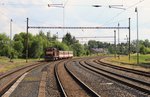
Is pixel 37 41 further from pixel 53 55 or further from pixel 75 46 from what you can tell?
pixel 75 46

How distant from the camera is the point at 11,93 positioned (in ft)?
61.7

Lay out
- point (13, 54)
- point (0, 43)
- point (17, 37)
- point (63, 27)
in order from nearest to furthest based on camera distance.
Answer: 1. point (63, 27)
2. point (13, 54)
3. point (0, 43)
4. point (17, 37)

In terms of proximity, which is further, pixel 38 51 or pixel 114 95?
pixel 38 51

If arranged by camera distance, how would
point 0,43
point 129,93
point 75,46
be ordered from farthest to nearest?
point 75,46 < point 0,43 < point 129,93

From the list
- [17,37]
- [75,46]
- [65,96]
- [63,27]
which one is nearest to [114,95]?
[65,96]

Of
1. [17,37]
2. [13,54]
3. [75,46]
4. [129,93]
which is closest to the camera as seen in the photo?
[129,93]

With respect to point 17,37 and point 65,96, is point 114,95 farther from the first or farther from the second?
point 17,37

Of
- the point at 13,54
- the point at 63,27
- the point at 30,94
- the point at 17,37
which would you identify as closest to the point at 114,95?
the point at 30,94

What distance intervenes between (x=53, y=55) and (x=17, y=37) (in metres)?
43.4

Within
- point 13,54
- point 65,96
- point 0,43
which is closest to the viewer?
point 65,96

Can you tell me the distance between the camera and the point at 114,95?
690 inches

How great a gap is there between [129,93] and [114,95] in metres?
1.00

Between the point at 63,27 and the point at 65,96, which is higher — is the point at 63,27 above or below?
above

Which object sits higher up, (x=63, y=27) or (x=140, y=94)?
(x=63, y=27)
